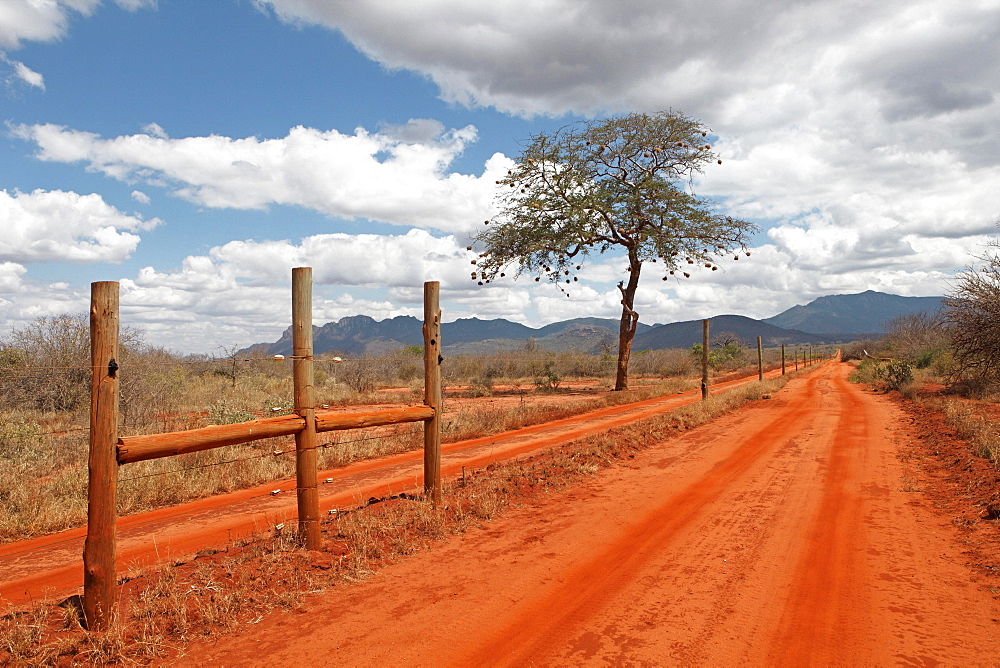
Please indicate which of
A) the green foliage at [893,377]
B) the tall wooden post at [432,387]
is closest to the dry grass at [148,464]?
the tall wooden post at [432,387]

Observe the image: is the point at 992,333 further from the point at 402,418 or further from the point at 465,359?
the point at 465,359

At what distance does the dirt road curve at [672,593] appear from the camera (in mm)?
4102

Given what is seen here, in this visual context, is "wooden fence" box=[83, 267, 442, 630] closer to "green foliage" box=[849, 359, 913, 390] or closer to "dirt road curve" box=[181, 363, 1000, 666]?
"dirt road curve" box=[181, 363, 1000, 666]

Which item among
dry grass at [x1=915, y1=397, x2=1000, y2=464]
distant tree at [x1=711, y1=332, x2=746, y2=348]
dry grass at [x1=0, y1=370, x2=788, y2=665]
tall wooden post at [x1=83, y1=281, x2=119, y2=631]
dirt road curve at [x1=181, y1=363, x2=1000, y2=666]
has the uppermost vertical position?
distant tree at [x1=711, y1=332, x2=746, y2=348]

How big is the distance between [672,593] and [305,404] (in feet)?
12.2

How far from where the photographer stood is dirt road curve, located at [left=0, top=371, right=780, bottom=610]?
5844 mm

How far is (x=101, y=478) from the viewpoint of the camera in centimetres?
437

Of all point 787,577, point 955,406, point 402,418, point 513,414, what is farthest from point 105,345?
point 955,406

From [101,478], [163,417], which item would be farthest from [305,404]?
[163,417]

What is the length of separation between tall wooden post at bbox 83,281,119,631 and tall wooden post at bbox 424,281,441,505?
3.46m

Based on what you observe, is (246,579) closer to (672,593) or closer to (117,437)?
(117,437)

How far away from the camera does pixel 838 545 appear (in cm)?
620

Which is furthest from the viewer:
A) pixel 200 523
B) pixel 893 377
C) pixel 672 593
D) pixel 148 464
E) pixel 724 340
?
pixel 724 340

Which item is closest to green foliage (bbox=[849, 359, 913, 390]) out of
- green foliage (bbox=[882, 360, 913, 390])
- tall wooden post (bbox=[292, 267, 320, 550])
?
green foliage (bbox=[882, 360, 913, 390])
